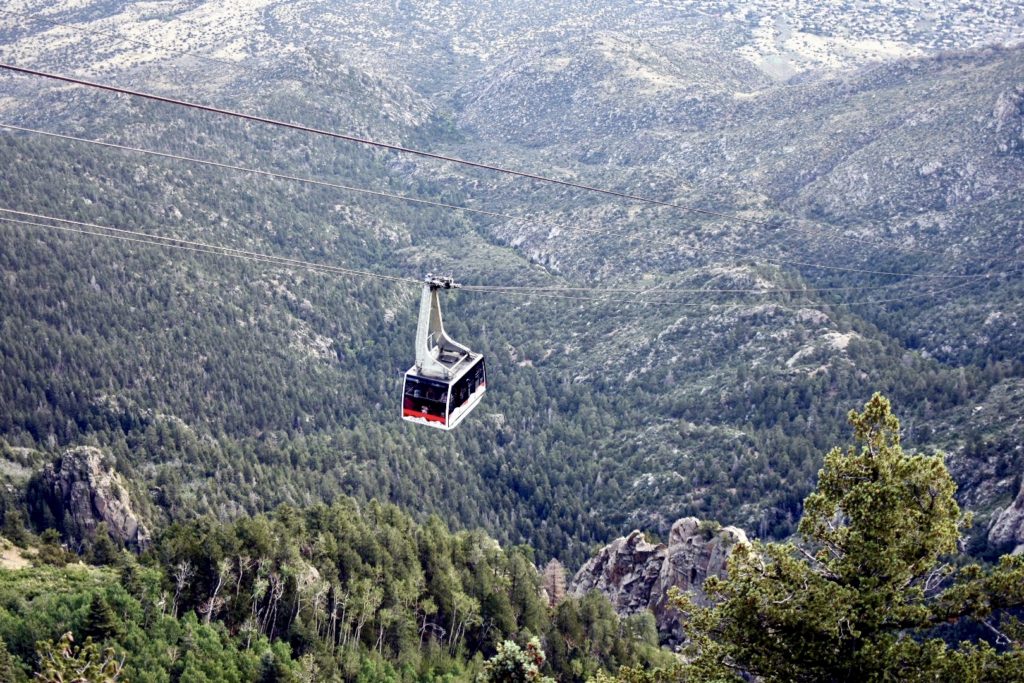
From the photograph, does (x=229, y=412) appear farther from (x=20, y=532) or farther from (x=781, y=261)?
(x=781, y=261)

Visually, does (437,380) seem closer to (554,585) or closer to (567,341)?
(554,585)

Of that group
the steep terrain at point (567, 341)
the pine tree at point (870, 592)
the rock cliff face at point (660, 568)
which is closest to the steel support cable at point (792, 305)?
the steep terrain at point (567, 341)

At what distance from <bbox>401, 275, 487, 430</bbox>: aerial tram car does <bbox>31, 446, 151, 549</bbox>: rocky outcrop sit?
215 ft

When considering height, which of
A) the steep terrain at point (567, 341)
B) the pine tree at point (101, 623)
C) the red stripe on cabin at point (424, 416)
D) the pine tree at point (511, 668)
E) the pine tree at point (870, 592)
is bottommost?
the steep terrain at point (567, 341)

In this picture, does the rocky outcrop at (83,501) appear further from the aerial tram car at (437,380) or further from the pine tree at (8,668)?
the aerial tram car at (437,380)

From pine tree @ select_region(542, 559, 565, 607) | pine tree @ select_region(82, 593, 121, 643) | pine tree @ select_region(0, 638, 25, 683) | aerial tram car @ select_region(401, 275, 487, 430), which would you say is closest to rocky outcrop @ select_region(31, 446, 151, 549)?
pine tree @ select_region(542, 559, 565, 607)

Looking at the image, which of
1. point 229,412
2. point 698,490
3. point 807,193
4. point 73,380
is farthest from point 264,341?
point 807,193

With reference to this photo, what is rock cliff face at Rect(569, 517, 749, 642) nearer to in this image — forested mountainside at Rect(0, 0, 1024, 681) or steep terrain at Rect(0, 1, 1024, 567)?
forested mountainside at Rect(0, 0, 1024, 681)

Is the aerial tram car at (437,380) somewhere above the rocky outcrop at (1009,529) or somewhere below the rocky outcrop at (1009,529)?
above

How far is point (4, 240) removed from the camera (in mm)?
154250

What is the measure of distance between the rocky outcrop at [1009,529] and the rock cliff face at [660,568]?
754 inches

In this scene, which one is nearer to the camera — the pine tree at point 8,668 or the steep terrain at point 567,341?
the pine tree at point 8,668

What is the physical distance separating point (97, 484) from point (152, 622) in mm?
44754

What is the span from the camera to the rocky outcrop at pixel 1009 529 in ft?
274
